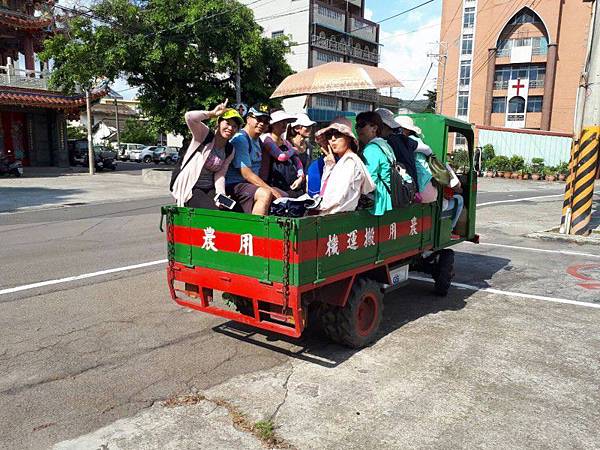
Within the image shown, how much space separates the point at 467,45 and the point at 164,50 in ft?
132

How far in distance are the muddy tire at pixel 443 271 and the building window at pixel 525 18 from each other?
1978 inches

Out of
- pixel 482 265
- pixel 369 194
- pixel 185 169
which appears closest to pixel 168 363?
pixel 185 169

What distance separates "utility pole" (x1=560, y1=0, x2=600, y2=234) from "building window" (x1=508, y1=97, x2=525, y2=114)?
3990 cm

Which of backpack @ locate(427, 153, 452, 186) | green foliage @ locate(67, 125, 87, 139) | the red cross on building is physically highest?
the red cross on building

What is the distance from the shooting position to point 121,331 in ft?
16.5

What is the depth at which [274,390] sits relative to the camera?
3850 mm

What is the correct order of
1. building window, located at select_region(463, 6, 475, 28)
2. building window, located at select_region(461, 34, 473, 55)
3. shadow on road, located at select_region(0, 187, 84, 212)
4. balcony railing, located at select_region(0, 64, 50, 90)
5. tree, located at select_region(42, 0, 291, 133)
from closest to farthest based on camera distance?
1. shadow on road, located at select_region(0, 187, 84, 212)
2. tree, located at select_region(42, 0, 291, 133)
3. balcony railing, located at select_region(0, 64, 50, 90)
4. building window, located at select_region(463, 6, 475, 28)
5. building window, located at select_region(461, 34, 473, 55)

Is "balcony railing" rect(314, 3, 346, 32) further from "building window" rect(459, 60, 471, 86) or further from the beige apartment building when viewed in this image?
"building window" rect(459, 60, 471, 86)

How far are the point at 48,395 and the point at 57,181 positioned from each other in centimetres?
2207

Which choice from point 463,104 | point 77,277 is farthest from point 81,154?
point 463,104

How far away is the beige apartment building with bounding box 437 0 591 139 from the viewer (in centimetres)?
4634

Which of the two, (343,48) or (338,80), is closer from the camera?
(338,80)

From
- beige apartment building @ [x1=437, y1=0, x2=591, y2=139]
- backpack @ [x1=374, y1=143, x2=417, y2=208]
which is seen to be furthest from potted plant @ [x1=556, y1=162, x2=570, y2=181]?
backpack @ [x1=374, y1=143, x2=417, y2=208]

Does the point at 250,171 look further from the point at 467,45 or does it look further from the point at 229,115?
the point at 467,45
